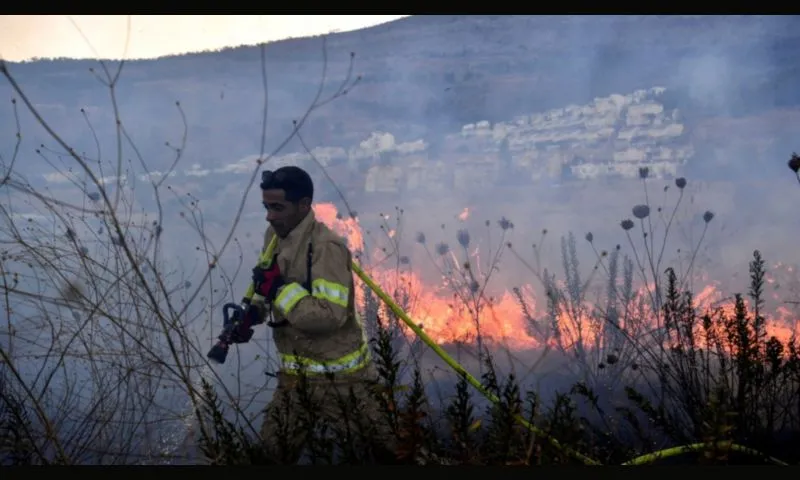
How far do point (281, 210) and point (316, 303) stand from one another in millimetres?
628

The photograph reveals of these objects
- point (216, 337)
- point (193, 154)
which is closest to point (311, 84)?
point (193, 154)

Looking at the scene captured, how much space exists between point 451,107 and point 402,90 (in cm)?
31

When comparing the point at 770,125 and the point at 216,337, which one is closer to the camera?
the point at 770,125

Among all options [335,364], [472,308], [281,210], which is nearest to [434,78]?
[281,210]

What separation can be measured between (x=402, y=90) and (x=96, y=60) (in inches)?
71.2

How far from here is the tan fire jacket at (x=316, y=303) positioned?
4.15m

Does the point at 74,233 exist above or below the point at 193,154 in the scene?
below

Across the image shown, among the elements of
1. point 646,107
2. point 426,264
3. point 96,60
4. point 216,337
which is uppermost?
point 96,60

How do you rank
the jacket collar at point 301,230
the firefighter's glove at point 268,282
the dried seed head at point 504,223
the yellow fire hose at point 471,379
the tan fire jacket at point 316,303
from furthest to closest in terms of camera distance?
the dried seed head at point 504,223 < the jacket collar at point 301,230 < the firefighter's glove at point 268,282 < the tan fire jacket at point 316,303 < the yellow fire hose at point 471,379

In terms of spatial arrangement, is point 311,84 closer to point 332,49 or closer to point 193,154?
point 332,49

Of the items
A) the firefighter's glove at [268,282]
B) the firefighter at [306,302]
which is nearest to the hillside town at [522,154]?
the firefighter at [306,302]

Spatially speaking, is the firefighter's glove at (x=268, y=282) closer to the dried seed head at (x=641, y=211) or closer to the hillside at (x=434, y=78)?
the hillside at (x=434, y=78)

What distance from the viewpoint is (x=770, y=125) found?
438cm

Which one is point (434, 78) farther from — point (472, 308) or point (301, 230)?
point (472, 308)
